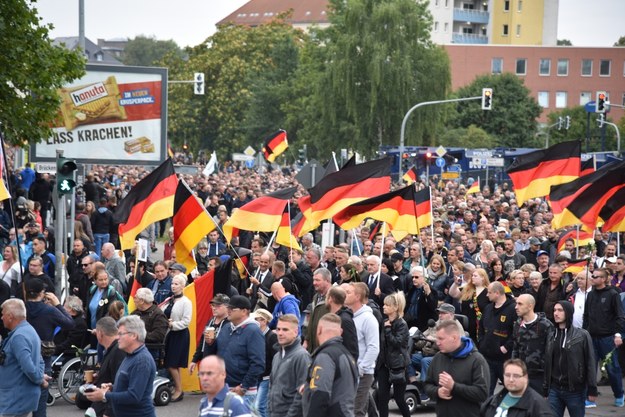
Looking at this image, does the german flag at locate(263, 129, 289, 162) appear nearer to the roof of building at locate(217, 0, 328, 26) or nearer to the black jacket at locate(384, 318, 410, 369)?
the black jacket at locate(384, 318, 410, 369)

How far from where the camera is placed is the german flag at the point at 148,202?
587 inches

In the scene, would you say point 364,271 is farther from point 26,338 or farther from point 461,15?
point 461,15

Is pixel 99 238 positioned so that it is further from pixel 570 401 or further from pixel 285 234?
pixel 570 401

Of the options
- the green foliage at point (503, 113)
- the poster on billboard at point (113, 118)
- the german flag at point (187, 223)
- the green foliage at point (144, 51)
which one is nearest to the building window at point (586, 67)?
the green foliage at point (503, 113)

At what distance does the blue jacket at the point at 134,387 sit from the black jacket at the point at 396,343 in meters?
3.67

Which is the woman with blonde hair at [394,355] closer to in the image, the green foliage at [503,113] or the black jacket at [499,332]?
the black jacket at [499,332]

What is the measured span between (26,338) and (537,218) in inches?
740

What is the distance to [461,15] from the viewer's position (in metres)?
125

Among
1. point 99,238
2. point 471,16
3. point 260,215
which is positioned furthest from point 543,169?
point 471,16

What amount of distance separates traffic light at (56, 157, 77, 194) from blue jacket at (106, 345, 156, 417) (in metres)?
9.42

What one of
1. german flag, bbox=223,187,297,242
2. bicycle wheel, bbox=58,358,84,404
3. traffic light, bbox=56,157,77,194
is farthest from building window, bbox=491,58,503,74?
bicycle wheel, bbox=58,358,84,404

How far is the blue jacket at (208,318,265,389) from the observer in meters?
10.2

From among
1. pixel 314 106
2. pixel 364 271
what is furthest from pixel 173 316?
pixel 314 106

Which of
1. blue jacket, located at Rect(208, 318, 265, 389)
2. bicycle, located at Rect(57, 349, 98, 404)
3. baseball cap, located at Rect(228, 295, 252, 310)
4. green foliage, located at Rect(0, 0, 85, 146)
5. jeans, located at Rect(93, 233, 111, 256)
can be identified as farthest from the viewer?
jeans, located at Rect(93, 233, 111, 256)
